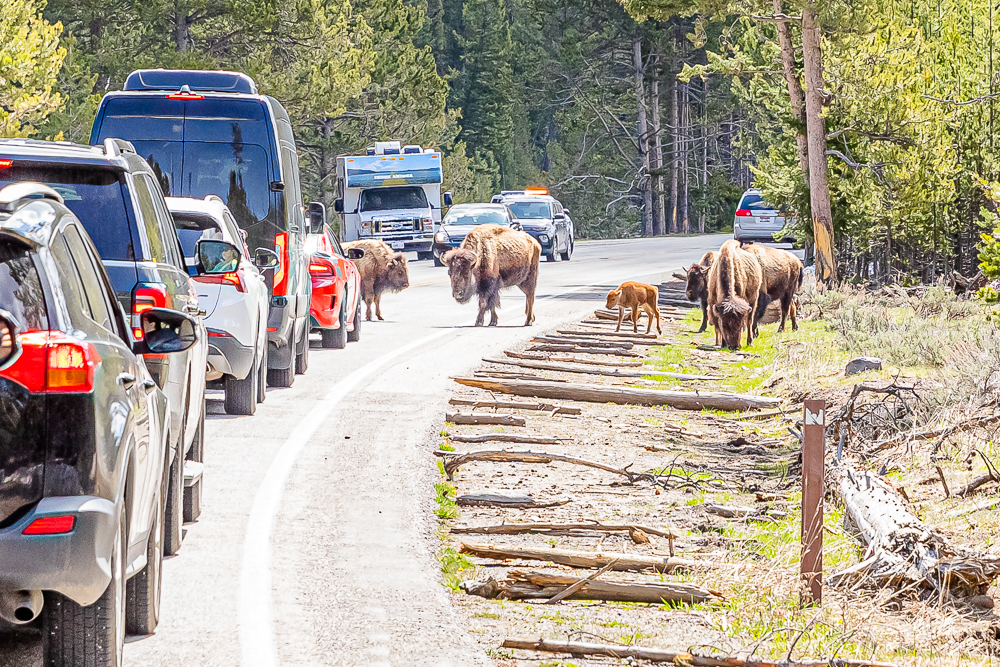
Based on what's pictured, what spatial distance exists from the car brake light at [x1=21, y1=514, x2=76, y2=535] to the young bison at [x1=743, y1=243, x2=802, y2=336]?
55.5ft

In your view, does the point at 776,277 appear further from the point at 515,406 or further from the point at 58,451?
the point at 58,451

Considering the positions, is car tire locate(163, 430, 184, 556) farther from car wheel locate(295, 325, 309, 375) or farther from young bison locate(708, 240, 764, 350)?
young bison locate(708, 240, 764, 350)

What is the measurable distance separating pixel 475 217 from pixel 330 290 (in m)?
20.1

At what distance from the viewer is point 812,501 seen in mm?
7094

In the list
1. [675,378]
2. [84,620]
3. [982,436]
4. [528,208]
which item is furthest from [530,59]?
[84,620]

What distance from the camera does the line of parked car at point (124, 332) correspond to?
14.5 ft

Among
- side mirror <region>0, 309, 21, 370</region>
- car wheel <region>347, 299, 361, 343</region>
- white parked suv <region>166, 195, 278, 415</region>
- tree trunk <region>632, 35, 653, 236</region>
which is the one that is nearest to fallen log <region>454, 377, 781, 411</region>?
white parked suv <region>166, 195, 278, 415</region>

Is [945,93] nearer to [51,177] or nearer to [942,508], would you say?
[942,508]

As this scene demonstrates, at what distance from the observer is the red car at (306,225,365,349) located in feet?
55.4

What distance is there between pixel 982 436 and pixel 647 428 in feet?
11.5

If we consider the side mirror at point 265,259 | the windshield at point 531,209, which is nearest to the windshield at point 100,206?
the side mirror at point 265,259

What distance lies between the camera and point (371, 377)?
15188 mm

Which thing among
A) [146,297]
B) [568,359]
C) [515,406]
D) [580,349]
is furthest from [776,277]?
[146,297]

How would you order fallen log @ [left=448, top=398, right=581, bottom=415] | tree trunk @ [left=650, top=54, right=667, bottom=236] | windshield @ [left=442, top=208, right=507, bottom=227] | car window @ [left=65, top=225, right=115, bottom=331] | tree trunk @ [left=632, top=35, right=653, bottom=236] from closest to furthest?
car window @ [left=65, top=225, right=115, bottom=331], fallen log @ [left=448, top=398, right=581, bottom=415], windshield @ [left=442, top=208, right=507, bottom=227], tree trunk @ [left=632, top=35, right=653, bottom=236], tree trunk @ [left=650, top=54, right=667, bottom=236]
